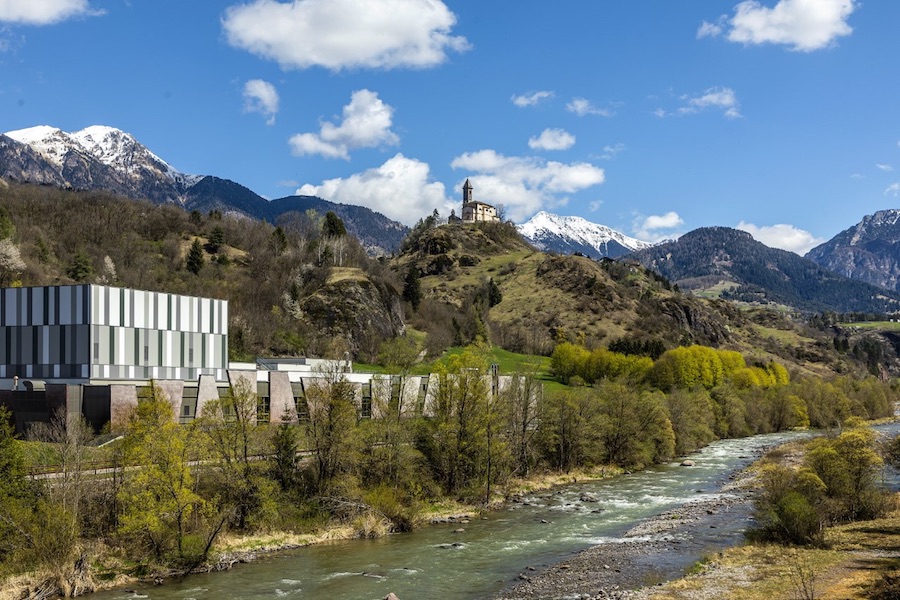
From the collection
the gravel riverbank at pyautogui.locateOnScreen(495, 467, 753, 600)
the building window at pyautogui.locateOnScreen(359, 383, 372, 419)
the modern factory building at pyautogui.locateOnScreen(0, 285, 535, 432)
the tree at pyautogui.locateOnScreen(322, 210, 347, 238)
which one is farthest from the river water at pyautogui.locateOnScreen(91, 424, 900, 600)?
the tree at pyautogui.locateOnScreen(322, 210, 347, 238)

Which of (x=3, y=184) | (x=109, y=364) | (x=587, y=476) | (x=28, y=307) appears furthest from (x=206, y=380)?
(x=3, y=184)

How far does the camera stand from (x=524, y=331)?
165 meters

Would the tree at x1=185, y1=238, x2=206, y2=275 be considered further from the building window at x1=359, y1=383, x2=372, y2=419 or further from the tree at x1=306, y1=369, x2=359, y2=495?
the tree at x1=306, y1=369, x2=359, y2=495

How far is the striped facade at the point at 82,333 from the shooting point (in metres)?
59.7

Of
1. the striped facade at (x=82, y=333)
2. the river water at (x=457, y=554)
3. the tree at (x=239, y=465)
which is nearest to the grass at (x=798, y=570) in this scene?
the river water at (x=457, y=554)

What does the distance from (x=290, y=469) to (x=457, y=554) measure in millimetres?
13135

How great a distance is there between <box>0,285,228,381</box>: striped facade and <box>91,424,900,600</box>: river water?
26.8 metres

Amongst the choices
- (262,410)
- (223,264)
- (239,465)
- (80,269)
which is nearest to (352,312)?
(223,264)

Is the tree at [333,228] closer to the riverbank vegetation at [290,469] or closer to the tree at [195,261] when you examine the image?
the tree at [195,261]

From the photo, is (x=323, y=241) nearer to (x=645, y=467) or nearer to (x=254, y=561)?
(x=645, y=467)

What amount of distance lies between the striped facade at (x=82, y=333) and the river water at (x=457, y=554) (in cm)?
2681

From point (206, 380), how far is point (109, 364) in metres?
10.8

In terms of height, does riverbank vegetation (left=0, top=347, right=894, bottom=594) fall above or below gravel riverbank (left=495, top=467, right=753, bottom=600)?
above

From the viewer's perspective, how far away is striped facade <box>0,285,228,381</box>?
59.7m
